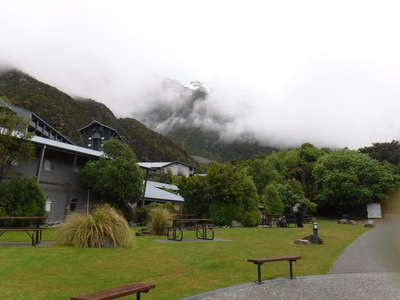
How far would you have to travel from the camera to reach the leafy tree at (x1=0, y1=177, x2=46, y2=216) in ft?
56.1

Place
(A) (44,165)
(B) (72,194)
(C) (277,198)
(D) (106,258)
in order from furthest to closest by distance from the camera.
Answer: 1. (C) (277,198)
2. (B) (72,194)
3. (A) (44,165)
4. (D) (106,258)

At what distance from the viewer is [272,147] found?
115000 millimetres

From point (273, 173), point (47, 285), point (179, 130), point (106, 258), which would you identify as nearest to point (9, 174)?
point (106, 258)

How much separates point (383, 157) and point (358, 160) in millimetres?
12901

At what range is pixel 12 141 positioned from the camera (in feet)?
60.4

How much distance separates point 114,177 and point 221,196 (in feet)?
25.9

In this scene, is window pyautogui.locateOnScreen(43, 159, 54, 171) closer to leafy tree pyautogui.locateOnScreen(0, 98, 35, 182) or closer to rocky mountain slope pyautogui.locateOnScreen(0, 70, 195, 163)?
leafy tree pyautogui.locateOnScreen(0, 98, 35, 182)

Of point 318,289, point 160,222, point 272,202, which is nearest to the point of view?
point 318,289

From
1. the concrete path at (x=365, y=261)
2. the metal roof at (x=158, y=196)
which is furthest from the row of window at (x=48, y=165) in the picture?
the concrete path at (x=365, y=261)

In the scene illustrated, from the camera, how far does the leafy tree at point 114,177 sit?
22.8 m

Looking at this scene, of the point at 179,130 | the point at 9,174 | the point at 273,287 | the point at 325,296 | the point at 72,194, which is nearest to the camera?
the point at 325,296

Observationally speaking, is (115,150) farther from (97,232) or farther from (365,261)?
(365,261)

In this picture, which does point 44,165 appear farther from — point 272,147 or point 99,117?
point 272,147

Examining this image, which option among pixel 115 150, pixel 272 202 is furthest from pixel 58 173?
pixel 272 202
